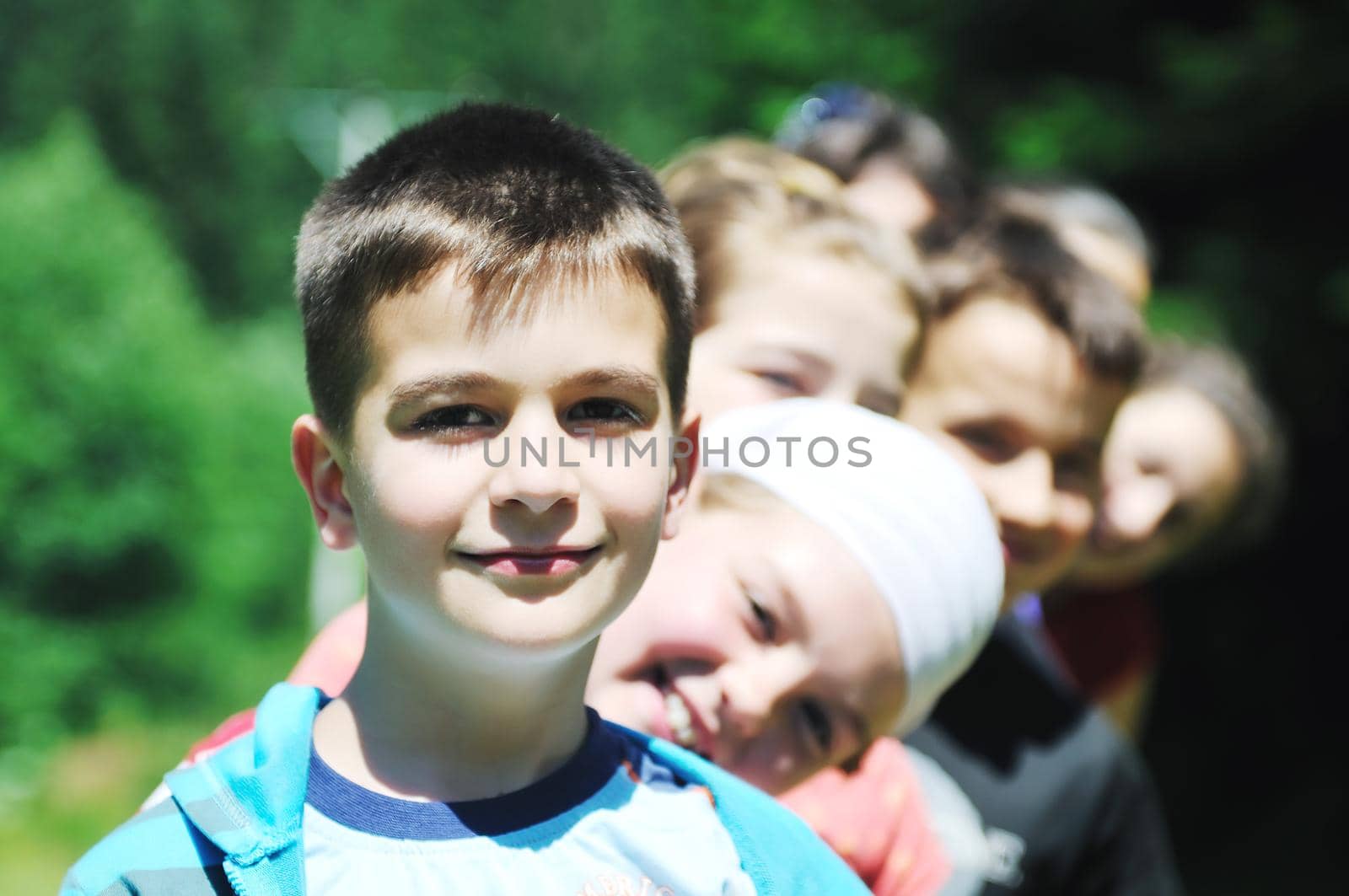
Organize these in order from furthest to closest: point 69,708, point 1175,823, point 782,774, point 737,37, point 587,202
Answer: point 737,37 < point 1175,823 < point 69,708 < point 782,774 < point 587,202

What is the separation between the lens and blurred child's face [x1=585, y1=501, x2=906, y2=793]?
1.68m

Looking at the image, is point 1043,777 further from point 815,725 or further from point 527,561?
point 527,561

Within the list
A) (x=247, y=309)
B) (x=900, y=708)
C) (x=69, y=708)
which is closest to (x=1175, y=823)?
(x=69, y=708)

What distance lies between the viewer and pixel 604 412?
51.5 inches

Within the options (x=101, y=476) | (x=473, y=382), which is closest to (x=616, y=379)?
(x=473, y=382)

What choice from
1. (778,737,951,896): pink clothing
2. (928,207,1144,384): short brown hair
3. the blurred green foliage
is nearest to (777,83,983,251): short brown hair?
(928,207,1144,384): short brown hair

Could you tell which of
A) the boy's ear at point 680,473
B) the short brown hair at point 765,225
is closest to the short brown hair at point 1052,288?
the short brown hair at point 765,225

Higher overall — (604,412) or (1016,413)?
(604,412)

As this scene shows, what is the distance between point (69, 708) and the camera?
259 inches

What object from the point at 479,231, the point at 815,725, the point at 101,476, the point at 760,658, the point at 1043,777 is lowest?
the point at 101,476

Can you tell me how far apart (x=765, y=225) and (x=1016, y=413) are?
571 millimetres

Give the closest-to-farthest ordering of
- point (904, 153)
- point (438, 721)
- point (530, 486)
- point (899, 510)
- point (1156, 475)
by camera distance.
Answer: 1. point (530, 486)
2. point (438, 721)
3. point (899, 510)
4. point (904, 153)
5. point (1156, 475)

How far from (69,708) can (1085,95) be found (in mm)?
5879

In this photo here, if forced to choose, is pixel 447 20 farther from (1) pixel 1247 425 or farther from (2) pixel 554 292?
(2) pixel 554 292
